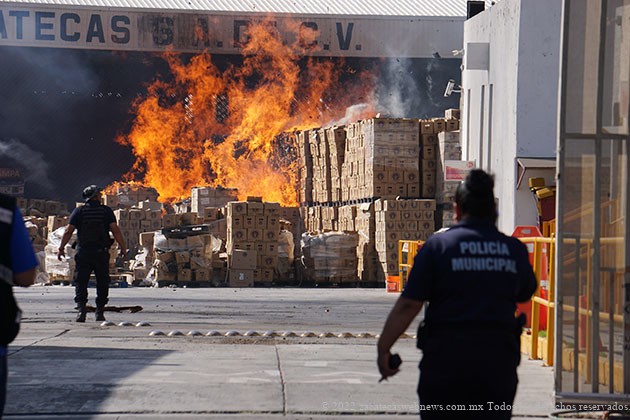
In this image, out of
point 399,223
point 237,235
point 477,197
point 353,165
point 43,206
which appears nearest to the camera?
point 477,197

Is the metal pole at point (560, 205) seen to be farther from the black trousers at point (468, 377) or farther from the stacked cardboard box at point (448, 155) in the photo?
the stacked cardboard box at point (448, 155)

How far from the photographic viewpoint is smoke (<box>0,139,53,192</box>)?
36.0 metres

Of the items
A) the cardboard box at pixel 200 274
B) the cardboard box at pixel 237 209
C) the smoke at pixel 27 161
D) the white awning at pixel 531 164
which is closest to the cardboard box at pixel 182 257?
the cardboard box at pixel 200 274

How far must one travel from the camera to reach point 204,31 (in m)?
36.3

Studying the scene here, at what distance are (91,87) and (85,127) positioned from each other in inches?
51.9

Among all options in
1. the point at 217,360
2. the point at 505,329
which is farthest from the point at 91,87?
the point at 505,329

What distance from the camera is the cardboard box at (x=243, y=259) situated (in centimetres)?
2739

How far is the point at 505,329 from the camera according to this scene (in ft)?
15.3

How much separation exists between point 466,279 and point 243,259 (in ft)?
75.2

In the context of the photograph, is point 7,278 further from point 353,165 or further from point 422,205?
point 353,165

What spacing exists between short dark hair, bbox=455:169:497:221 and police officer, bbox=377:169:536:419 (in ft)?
0.28

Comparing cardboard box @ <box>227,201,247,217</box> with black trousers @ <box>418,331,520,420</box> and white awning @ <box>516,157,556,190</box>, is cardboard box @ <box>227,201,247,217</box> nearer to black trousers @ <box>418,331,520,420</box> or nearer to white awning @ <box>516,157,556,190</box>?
white awning @ <box>516,157,556,190</box>

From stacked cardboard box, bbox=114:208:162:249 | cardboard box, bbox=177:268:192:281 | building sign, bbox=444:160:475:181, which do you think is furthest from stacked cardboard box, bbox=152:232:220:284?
building sign, bbox=444:160:475:181

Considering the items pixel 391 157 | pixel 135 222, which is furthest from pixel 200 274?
pixel 391 157
